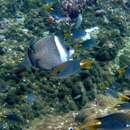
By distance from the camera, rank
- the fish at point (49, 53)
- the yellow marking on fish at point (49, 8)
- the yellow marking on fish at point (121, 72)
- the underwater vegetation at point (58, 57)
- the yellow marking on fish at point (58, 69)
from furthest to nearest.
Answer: the yellow marking on fish at point (49, 8) → the yellow marking on fish at point (121, 72) → the underwater vegetation at point (58, 57) → the yellow marking on fish at point (58, 69) → the fish at point (49, 53)

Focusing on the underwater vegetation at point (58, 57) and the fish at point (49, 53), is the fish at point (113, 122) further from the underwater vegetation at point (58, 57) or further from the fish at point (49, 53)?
the fish at point (49, 53)

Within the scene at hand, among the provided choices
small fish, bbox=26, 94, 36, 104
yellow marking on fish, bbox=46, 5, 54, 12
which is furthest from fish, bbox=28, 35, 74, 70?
yellow marking on fish, bbox=46, 5, 54, 12

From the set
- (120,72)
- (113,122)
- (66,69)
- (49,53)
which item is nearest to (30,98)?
(120,72)

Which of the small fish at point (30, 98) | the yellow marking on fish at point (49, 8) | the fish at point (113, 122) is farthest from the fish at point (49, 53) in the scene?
the yellow marking on fish at point (49, 8)

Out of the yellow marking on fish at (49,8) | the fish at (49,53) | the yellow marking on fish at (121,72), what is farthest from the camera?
the yellow marking on fish at (49,8)

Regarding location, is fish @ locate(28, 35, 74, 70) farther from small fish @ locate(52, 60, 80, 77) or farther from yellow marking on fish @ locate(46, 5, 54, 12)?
yellow marking on fish @ locate(46, 5, 54, 12)

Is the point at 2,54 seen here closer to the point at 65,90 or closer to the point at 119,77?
the point at 65,90

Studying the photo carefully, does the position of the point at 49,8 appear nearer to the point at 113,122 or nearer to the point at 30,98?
the point at 30,98

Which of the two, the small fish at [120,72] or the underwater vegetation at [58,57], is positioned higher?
the underwater vegetation at [58,57]
